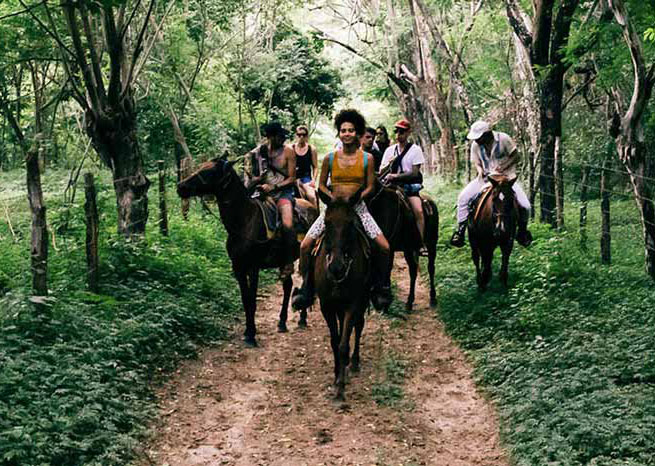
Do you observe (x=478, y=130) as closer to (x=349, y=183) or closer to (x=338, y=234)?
(x=349, y=183)

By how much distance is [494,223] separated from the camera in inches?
404

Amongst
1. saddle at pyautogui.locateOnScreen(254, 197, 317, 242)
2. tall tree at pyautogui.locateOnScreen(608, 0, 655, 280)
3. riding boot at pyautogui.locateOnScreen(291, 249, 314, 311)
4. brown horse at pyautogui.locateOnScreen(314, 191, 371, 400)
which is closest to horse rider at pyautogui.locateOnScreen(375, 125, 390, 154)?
saddle at pyautogui.locateOnScreen(254, 197, 317, 242)

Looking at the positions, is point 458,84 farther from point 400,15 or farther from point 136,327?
point 136,327

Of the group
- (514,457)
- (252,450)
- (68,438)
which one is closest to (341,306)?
(252,450)

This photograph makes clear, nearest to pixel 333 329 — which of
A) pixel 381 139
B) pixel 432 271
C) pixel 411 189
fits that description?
pixel 411 189

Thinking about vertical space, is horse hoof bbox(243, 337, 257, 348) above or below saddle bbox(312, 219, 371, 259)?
below

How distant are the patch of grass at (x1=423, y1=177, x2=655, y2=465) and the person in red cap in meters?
1.52

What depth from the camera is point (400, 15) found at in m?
27.3

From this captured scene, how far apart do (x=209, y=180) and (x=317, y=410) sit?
3540 millimetres

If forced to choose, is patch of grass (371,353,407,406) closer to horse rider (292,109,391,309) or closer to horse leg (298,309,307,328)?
horse rider (292,109,391,309)

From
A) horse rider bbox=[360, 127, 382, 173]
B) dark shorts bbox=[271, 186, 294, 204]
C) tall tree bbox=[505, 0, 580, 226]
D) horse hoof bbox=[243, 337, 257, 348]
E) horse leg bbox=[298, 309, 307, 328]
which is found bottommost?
horse hoof bbox=[243, 337, 257, 348]

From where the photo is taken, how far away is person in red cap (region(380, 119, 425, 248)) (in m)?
10.7

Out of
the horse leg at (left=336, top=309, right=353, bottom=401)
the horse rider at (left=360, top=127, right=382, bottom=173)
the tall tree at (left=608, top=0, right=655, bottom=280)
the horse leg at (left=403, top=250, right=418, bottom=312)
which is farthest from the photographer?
the horse rider at (left=360, top=127, right=382, bottom=173)

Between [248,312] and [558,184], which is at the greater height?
[558,184]
